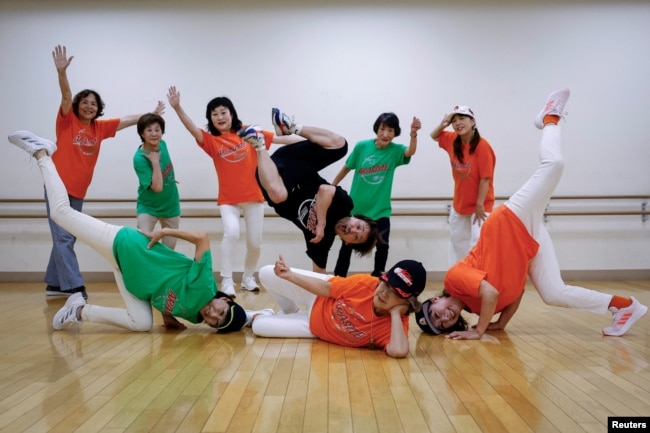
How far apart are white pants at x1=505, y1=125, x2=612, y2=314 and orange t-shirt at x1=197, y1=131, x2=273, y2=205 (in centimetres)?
246

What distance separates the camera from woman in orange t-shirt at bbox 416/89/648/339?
3.26 meters

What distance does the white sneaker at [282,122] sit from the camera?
3230 millimetres

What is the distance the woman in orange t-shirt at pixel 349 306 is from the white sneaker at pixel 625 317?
1335 mm

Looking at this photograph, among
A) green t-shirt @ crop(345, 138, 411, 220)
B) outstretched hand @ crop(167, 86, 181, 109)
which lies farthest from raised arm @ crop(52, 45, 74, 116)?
green t-shirt @ crop(345, 138, 411, 220)

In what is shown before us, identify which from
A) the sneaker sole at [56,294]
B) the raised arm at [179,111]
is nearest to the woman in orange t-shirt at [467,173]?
the raised arm at [179,111]

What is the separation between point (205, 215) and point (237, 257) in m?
0.55

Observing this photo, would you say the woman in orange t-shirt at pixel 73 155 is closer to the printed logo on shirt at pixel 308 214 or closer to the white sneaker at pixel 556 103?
the printed logo on shirt at pixel 308 214

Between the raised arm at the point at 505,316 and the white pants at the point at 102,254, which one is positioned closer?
the white pants at the point at 102,254

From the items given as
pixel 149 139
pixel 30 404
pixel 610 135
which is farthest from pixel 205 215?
pixel 610 135

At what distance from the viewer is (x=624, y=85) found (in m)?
6.00

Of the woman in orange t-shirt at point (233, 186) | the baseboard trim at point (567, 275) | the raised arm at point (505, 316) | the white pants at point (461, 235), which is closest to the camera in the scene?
the raised arm at point (505, 316)

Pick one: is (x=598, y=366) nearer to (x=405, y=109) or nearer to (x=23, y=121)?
(x=405, y=109)

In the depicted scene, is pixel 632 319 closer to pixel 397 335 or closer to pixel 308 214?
pixel 397 335

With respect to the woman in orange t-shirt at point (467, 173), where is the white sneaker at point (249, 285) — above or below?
below
